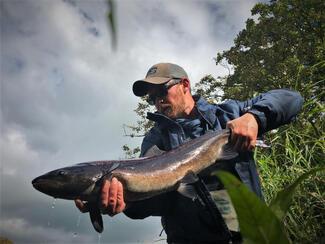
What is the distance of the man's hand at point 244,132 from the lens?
2.93 meters

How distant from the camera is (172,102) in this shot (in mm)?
4156

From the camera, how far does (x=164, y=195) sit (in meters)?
3.28

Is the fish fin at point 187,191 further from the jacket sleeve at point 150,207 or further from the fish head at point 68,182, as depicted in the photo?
the fish head at point 68,182

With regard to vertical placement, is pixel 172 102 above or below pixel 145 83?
below

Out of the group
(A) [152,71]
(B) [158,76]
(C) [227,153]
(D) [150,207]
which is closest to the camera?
(C) [227,153]

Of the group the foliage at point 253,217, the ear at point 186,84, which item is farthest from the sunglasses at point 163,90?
the foliage at point 253,217

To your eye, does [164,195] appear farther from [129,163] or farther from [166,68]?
[166,68]

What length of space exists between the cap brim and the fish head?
5.56ft

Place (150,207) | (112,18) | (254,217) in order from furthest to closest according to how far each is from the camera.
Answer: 1. (150,207)
2. (254,217)
3. (112,18)

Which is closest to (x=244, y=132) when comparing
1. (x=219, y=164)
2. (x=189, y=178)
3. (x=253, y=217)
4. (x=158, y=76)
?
(x=219, y=164)

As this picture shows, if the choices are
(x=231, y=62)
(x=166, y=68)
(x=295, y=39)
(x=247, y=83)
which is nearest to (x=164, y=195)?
(x=166, y=68)

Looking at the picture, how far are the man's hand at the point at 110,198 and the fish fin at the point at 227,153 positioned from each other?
2.85 ft

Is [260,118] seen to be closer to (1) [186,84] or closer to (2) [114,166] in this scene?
(2) [114,166]

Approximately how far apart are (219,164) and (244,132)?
375mm
